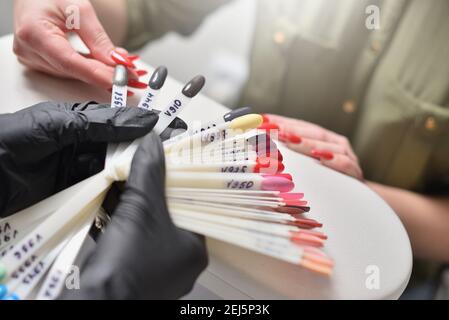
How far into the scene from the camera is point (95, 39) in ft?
1.78

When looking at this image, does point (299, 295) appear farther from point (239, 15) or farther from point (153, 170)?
point (239, 15)

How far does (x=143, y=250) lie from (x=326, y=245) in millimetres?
169

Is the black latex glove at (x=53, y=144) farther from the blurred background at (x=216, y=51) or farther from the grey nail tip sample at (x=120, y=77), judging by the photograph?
the blurred background at (x=216, y=51)

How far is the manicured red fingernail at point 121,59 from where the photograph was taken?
1.70ft

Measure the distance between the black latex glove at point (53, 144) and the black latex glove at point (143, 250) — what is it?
40 millimetres

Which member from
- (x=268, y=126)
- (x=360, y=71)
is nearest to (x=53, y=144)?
(x=268, y=126)

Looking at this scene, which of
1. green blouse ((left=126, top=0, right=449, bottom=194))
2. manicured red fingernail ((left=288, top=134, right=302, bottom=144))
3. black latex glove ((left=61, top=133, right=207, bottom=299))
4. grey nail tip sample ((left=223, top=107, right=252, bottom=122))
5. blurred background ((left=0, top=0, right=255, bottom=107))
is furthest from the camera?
blurred background ((left=0, top=0, right=255, bottom=107))

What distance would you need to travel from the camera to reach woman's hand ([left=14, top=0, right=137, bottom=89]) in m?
0.51

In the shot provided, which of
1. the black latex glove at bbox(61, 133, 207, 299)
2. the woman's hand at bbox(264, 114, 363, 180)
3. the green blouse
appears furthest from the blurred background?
the black latex glove at bbox(61, 133, 207, 299)

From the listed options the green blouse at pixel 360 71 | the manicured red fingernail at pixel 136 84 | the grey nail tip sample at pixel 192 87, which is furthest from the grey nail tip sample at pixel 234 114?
the green blouse at pixel 360 71

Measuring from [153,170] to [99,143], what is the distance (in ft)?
0.27

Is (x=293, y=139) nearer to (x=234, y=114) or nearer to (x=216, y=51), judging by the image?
(x=234, y=114)

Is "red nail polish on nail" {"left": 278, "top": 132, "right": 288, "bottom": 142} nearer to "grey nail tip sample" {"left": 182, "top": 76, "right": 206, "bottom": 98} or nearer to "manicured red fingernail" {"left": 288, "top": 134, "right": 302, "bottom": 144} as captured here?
"manicured red fingernail" {"left": 288, "top": 134, "right": 302, "bottom": 144}

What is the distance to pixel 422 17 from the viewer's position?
0.68 meters
